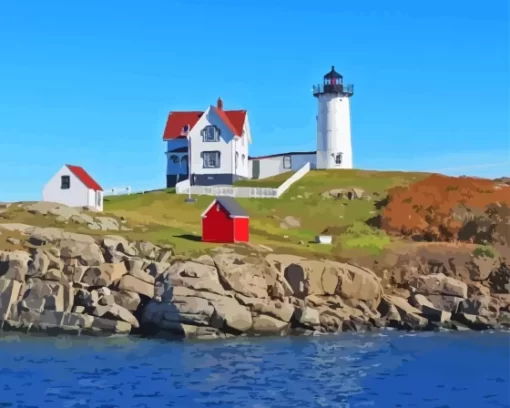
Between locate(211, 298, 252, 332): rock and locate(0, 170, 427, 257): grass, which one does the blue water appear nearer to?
locate(211, 298, 252, 332): rock

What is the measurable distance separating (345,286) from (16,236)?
20.6m

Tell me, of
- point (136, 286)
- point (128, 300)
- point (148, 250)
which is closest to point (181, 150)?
point (148, 250)

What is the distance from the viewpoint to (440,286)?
50.2 m

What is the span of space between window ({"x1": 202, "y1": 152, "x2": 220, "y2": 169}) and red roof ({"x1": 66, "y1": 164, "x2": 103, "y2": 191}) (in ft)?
53.9

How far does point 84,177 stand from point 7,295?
68.8 ft

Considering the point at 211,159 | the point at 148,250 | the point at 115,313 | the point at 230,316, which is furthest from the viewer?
the point at 211,159

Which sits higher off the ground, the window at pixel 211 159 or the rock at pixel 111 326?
the window at pixel 211 159

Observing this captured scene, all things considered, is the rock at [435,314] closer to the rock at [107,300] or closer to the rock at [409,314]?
the rock at [409,314]

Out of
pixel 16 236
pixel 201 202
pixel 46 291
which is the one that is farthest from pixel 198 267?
pixel 201 202

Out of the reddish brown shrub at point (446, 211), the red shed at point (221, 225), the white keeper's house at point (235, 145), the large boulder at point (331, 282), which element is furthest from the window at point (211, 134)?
the large boulder at point (331, 282)

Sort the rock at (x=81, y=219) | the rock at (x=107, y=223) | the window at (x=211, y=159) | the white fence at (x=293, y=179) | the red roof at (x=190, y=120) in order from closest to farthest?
the rock at (x=107, y=223)
the rock at (x=81, y=219)
the white fence at (x=293, y=179)
the window at (x=211, y=159)
the red roof at (x=190, y=120)

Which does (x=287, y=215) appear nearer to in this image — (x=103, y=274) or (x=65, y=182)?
(x=65, y=182)

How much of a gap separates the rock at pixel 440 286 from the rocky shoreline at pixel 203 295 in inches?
2.4

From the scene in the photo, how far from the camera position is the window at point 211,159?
261ft
